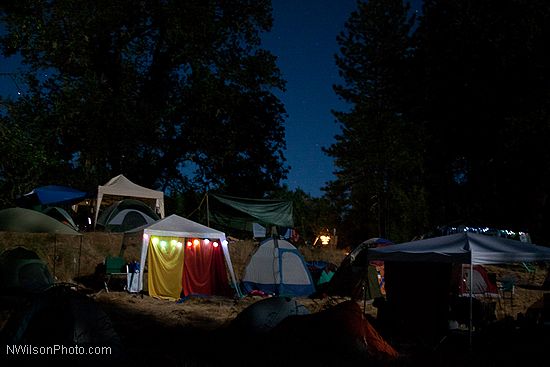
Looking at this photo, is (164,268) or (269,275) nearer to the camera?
(164,268)

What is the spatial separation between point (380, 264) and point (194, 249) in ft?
20.5

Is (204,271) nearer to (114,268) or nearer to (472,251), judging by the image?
(114,268)

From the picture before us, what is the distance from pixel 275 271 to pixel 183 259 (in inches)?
116

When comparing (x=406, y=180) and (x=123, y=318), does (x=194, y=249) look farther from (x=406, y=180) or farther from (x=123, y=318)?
(x=406, y=180)

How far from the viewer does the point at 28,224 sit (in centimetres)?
1686

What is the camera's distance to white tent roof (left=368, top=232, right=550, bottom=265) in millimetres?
9133

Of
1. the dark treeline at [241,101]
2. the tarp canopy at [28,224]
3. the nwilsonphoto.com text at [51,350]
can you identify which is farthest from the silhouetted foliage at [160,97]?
the nwilsonphoto.com text at [51,350]

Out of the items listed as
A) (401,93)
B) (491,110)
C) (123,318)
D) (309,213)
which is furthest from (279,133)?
(309,213)

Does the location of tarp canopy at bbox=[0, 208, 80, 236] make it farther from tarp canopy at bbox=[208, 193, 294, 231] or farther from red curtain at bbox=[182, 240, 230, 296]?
tarp canopy at bbox=[208, 193, 294, 231]

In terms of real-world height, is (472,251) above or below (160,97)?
below

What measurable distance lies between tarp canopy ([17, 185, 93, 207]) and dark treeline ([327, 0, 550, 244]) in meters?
17.8

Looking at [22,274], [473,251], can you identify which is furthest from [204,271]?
[473,251]

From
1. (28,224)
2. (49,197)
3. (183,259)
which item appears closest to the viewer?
(28,224)

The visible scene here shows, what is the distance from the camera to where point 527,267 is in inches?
987
